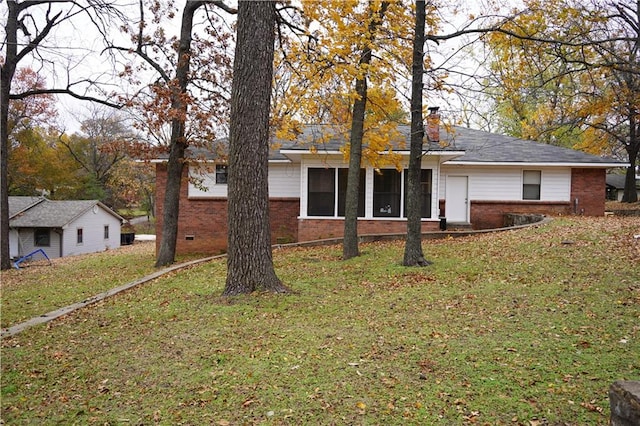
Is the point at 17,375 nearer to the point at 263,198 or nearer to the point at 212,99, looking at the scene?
the point at 263,198

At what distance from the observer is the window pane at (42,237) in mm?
28297

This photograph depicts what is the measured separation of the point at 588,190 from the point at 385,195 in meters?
8.66

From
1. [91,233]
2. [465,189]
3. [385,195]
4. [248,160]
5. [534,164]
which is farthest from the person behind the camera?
[91,233]

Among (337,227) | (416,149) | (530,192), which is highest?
(416,149)

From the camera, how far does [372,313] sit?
6.17 meters

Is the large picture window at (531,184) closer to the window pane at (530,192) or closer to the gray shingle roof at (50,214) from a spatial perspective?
the window pane at (530,192)

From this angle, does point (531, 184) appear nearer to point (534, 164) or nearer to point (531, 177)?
point (531, 177)

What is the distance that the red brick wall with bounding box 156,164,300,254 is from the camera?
17.6m

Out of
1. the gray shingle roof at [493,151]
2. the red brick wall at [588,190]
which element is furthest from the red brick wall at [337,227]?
the red brick wall at [588,190]

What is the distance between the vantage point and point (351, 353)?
15.4ft

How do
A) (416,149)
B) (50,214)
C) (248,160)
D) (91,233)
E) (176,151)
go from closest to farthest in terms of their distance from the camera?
1. (248,160)
2. (416,149)
3. (176,151)
4. (50,214)
5. (91,233)

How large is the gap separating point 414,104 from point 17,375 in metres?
7.88

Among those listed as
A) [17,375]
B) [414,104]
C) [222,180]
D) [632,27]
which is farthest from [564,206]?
[17,375]

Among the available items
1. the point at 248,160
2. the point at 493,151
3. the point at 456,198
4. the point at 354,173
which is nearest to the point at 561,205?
the point at 493,151
